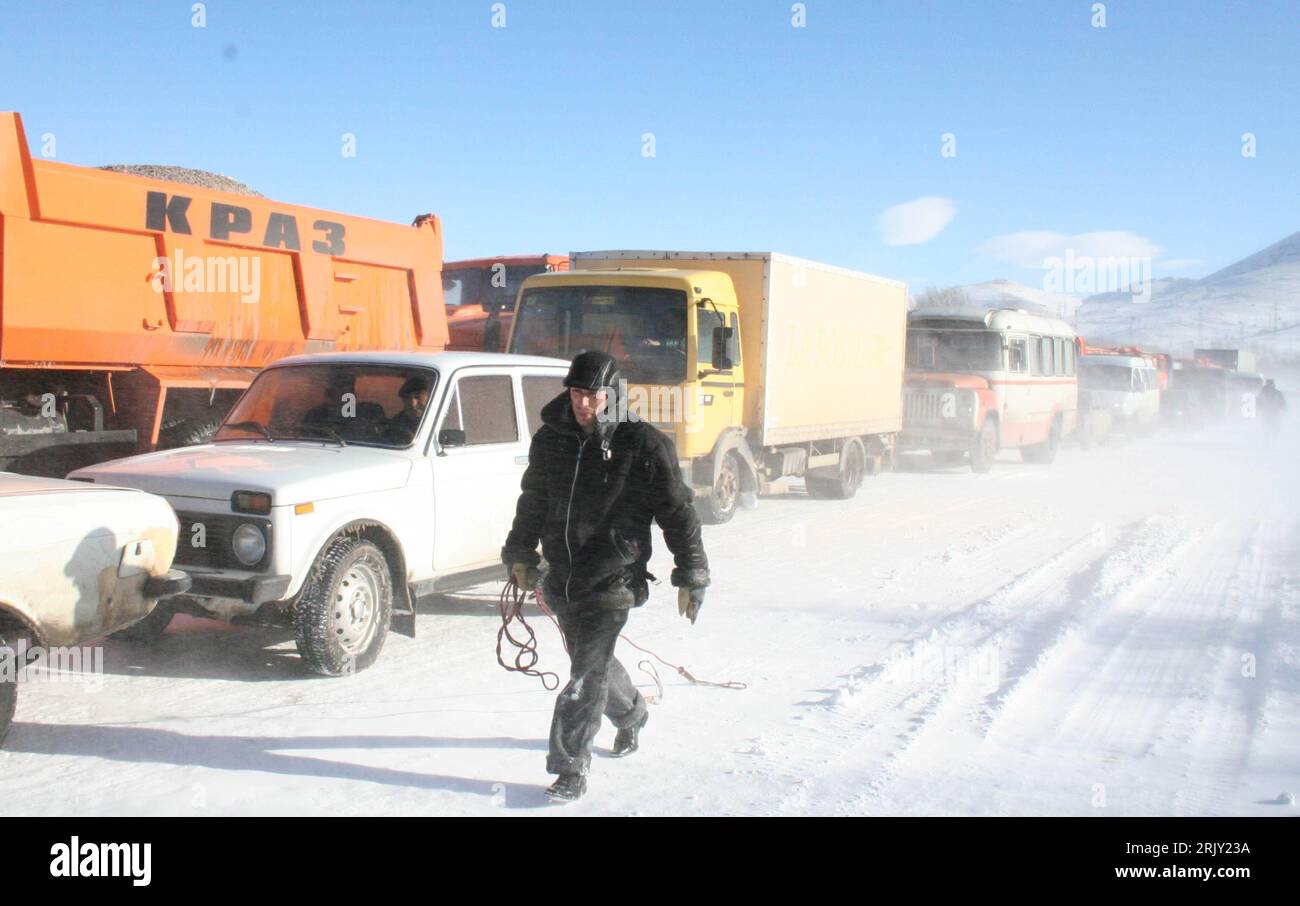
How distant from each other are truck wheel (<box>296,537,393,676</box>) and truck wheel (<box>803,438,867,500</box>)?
1004cm

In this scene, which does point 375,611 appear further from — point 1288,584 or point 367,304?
point 1288,584

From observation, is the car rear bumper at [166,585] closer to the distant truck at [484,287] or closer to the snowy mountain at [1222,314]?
the distant truck at [484,287]

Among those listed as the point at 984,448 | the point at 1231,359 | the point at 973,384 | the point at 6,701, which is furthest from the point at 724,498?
the point at 1231,359

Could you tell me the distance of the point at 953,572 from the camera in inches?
397

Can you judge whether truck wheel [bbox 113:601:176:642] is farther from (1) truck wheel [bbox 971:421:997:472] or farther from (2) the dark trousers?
(1) truck wheel [bbox 971:421:997:472]

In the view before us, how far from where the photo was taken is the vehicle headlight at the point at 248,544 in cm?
600

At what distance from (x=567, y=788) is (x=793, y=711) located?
1722 mm

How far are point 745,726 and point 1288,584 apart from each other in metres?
6.49

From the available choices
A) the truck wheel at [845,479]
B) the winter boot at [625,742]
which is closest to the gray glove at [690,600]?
the winter boot at [625,742]

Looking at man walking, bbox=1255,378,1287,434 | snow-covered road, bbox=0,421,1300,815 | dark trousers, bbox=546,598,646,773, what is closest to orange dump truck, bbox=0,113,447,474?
snow-covered road, bbox=0,421,1300,815

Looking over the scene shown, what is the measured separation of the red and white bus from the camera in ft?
67.3

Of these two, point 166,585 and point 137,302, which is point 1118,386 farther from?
point 166,585

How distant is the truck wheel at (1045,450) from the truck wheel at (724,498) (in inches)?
523
